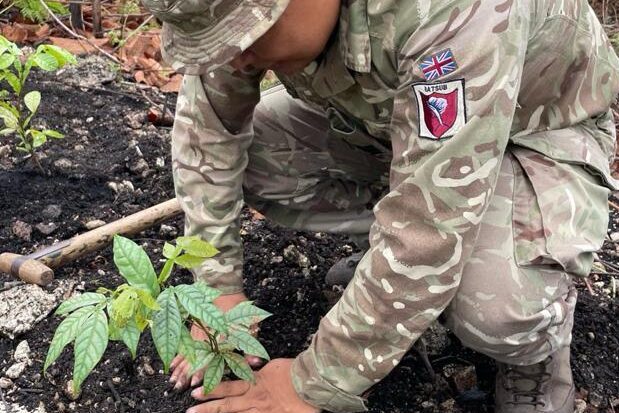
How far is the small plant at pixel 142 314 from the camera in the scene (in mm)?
1555

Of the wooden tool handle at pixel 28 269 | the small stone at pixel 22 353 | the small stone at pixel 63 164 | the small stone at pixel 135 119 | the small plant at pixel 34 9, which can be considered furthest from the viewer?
the small plant at pixel 34 9

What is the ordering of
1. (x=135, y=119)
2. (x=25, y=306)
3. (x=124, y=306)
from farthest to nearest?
1. (x=135, y=119)
2. (x=25, y=306)
3. (x=124, y=306)

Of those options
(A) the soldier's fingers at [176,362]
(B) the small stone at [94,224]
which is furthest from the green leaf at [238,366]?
(B) the small stone at [94,224]

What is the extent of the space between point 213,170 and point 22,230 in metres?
0.85

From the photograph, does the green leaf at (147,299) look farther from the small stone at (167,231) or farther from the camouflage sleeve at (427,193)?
the small stone at (167,231)

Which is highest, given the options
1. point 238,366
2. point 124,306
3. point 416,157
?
point 416,157

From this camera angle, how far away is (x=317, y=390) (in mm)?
1898

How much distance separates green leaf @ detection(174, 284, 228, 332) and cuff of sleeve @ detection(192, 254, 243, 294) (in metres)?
0.55

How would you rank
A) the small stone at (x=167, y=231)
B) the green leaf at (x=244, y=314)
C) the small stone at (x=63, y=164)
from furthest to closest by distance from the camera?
1. the small stone at (x=63, y=164)
2. the small stone at (x=167, y=231)
3. the green leaf at (x=244, y=314)

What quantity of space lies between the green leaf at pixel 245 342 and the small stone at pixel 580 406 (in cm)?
97

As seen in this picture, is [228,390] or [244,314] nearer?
[244,314]

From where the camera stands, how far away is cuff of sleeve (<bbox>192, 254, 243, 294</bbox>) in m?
2.20

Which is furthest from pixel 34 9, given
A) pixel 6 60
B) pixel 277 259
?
pixel 277 259

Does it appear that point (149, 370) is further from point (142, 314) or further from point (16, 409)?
point (142, 314)
